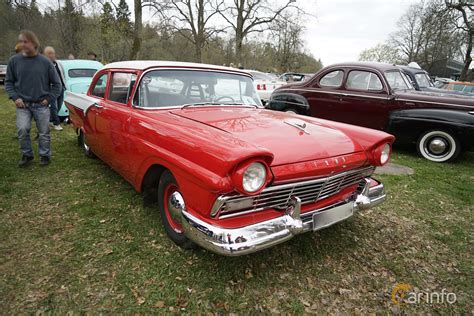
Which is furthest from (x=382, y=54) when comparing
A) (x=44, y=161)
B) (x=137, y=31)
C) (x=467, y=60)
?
(x=44, y=161)

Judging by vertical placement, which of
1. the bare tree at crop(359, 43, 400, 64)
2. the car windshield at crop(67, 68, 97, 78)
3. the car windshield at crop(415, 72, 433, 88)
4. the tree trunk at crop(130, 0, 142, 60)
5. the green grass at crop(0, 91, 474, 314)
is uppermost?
the bare tree at crop(359, 43, 400, 64)

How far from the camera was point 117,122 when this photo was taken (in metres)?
3.25

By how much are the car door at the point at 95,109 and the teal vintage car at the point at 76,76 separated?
11.0ft

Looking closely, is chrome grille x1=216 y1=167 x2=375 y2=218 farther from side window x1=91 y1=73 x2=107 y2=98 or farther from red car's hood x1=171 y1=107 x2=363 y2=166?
side window x1=91 y1=73 x2=107 y2=98

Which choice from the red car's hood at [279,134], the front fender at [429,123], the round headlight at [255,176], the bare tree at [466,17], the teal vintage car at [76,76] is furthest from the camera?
the bare tree at [466,17]

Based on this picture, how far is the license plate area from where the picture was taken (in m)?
2.31

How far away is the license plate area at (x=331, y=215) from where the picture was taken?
231cm

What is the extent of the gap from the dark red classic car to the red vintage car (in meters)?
3.24

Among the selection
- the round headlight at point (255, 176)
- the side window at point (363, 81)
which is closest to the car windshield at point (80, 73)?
the side window at point (363, 81)

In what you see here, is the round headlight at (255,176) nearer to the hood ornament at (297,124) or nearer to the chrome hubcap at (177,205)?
the chrome hubcap at (177,205)

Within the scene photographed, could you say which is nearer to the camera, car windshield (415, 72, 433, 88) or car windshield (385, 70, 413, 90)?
car windshield (385, 70, 413, 90)

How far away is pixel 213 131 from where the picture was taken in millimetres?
2320

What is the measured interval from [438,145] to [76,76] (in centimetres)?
813

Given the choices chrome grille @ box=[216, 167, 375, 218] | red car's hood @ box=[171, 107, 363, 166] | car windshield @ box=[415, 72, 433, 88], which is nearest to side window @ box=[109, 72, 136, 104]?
red car's hood @ box=[171, 107, 363, 166]
